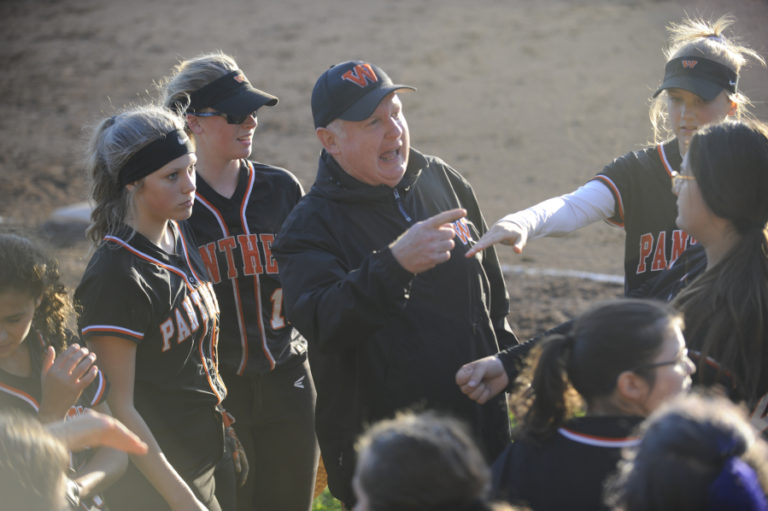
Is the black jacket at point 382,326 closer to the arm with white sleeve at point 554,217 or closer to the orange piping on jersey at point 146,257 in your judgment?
the arm with white sleeve at point 554,217

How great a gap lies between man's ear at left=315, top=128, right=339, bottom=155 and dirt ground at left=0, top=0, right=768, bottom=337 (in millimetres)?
3579

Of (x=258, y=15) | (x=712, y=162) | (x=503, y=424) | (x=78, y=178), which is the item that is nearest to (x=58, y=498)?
(x=503, y=424)

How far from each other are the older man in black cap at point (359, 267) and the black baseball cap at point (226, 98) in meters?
0.66

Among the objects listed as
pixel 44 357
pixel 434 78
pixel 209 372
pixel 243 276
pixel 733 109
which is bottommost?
pixel 434 78

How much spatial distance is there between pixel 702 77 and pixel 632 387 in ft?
5.66

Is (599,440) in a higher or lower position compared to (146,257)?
lower

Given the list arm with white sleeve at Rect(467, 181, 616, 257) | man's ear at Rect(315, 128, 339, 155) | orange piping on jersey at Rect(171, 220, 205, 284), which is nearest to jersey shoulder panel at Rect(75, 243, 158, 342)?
orange piping on jersey at Rect(171, 220, 205, 284)

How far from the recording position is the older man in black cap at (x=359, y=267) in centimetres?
271

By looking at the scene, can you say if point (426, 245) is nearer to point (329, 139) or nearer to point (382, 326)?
point (382, 326)

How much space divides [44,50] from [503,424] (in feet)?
50.4

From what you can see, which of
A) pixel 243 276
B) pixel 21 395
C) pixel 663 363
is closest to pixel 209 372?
pixel 243 276

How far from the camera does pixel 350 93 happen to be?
2.82 meters

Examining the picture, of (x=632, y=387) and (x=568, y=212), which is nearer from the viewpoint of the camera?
(x=632, y=387)

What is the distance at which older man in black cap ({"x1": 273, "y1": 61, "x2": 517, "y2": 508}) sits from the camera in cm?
271
